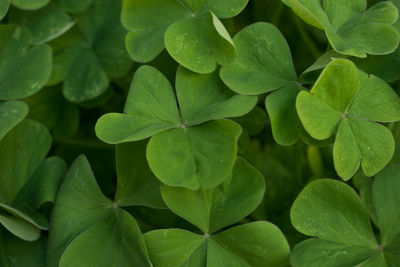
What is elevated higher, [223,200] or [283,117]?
[283,117]

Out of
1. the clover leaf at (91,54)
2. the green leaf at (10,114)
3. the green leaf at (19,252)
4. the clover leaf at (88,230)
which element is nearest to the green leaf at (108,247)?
the clover leaf at (88,230)

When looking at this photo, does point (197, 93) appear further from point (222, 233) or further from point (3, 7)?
point (3, 7)

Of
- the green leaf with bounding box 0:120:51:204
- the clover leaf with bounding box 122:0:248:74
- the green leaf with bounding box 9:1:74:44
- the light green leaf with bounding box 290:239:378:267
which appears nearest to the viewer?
the light green leaf with bounding box 290:239:378:267

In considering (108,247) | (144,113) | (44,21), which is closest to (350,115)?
(144,113)

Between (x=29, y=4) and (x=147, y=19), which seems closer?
(x=147, y=19)

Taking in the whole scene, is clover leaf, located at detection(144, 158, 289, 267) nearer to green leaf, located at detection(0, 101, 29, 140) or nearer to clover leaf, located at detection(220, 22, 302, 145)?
clover leaf, located at detection(220, 22, 302, 145)

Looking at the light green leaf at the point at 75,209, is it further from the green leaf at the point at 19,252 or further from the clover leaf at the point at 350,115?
the clover leaf at the point at 350,115

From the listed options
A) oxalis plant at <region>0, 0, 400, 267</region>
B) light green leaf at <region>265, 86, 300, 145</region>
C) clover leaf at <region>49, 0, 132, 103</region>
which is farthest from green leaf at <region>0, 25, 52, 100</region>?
light green leaf at <region>265, 86, 300, 145</region>
